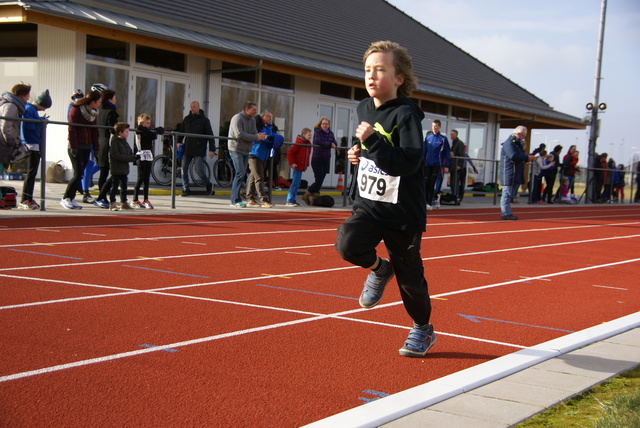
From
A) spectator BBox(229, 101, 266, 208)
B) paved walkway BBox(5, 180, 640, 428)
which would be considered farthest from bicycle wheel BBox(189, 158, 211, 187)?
paved walkway BBox(5, 180, 640, 428)

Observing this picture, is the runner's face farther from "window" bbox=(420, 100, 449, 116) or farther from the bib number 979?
"window" bbox=(420, 100, 449, 116)

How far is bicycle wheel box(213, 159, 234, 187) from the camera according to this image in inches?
732

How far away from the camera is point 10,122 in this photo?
11.4m

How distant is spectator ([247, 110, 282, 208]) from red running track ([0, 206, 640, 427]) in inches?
166

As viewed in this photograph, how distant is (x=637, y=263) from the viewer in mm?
10219

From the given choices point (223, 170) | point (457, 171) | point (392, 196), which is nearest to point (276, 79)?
point (223, 170)

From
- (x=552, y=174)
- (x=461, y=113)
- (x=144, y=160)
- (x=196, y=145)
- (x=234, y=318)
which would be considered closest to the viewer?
(x=234, y=318)

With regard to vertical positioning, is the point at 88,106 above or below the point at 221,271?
above

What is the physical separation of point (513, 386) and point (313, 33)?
2335 centimetres

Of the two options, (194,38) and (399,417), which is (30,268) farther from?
(194,38)

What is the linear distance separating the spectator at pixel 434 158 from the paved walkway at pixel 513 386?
12.4 m

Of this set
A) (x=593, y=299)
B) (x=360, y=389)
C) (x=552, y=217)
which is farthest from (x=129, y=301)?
(x=552, y=217)

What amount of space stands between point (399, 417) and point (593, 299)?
4.28 m

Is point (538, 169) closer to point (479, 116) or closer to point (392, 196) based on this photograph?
point (479, 116)
